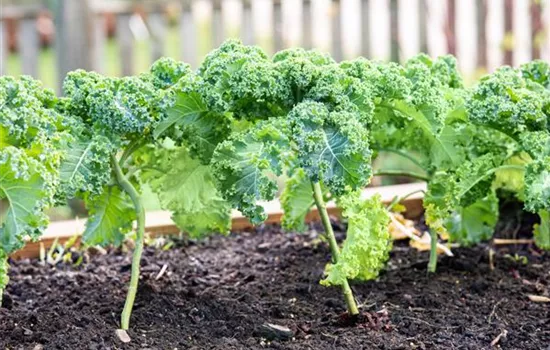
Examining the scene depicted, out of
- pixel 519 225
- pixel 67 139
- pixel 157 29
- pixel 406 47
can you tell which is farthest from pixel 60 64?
pixel 67 139

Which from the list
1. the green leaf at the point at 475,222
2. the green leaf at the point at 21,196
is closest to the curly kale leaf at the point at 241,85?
the green leaf at the point at 21,196

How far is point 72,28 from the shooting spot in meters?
8.56

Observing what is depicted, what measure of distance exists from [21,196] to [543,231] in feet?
8.18

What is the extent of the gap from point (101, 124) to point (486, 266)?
2.11m

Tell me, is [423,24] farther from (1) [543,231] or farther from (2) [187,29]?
(1) [543,231]

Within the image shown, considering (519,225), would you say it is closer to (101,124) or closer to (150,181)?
(150,181)

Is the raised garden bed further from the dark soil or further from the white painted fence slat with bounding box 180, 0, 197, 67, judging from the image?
the white painted fence slat with bounding box 180, 0, 197, 67

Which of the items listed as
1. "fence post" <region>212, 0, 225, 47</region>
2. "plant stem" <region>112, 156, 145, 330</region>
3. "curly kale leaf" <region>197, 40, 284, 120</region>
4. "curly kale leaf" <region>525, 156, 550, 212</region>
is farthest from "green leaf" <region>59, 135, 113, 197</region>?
"fence post" <region>212, 0, 225, 47</region>

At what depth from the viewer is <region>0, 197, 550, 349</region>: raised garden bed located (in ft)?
11.8

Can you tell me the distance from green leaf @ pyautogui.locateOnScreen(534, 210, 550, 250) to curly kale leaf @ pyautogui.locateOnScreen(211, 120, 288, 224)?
1658 mm

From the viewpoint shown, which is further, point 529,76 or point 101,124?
point 529,76

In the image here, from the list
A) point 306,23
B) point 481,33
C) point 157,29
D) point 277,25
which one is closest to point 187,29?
point 157,29

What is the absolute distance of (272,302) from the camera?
4.05m

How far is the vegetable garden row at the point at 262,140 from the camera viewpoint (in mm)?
3186
